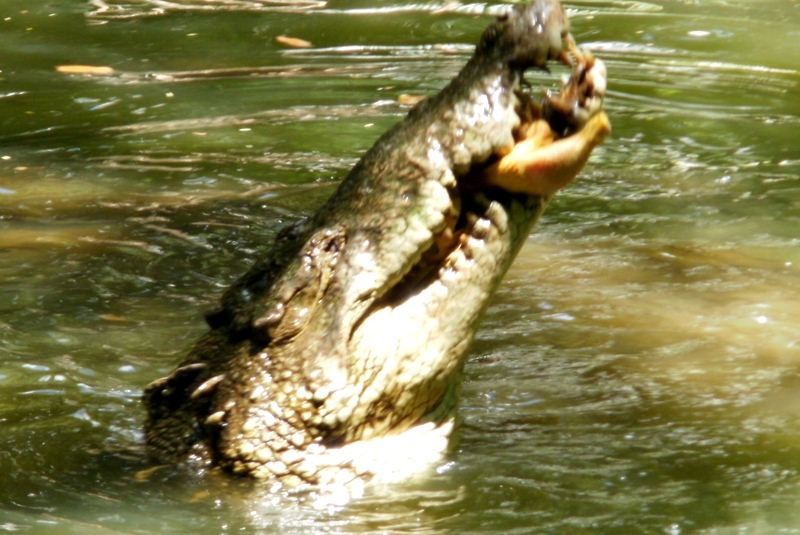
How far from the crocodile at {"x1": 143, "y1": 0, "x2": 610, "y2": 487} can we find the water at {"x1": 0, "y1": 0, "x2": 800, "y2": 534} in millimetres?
139

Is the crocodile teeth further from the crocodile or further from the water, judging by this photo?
the water

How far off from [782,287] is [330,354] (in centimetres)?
216

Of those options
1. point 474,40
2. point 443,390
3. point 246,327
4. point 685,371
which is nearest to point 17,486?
point 246,327

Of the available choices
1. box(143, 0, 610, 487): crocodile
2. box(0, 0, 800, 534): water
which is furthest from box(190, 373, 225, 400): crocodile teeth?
box(0, 0, 800, 534): water

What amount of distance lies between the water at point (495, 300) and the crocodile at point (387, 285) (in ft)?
0.46

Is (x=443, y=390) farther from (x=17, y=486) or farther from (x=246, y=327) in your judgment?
(x=17, y=486)

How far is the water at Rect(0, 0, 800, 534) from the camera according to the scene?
10.8 ft

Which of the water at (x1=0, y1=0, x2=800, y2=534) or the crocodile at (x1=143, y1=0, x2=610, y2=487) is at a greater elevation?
the crocodile at (x1=143, y1=0, x2=610, y2=487)

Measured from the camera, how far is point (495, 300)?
4.90 metres

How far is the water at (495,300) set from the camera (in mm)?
3281

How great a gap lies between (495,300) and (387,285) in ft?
5.36

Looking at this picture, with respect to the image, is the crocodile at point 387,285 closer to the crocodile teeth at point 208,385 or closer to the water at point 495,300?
the crocodile teeth at point 208,385

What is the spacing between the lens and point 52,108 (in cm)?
786

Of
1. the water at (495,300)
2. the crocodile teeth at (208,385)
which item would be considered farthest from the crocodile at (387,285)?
the water at (495,300)
